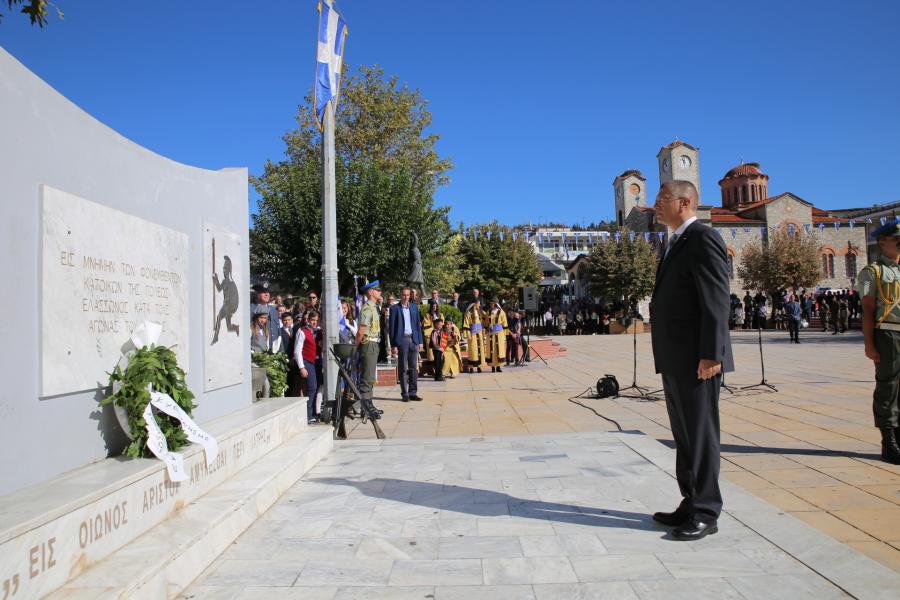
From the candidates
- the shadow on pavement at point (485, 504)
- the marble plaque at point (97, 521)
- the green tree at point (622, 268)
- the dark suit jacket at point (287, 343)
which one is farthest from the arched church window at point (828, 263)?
the marble plaque at point (97, 521)

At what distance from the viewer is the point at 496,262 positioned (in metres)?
46.3

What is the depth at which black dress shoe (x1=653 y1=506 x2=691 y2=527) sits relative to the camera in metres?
3.68

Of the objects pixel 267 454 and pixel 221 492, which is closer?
pixel 221 492

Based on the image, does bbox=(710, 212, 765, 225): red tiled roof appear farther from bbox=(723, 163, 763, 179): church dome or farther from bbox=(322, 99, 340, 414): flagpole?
bbox=(322, 99, 340, 414): flagpole

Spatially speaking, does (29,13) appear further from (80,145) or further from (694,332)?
(694,332)

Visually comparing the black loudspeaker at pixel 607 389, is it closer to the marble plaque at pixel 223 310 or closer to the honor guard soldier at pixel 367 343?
the honor guard soldier at pixel 367 343

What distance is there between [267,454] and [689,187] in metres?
3.79

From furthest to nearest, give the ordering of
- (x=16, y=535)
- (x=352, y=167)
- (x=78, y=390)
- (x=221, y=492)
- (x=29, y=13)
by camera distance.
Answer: (x=352, y=167) → (x=29, y=13) → (x=221, y=492) → (x=78, y=390) → (x=16, y=535)

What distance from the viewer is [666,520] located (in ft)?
12.4

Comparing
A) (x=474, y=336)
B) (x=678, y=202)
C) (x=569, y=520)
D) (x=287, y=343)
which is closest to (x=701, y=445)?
(x=569, y=520)

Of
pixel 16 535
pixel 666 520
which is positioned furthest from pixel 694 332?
pixel 16 535

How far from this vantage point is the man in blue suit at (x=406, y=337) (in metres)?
10.6

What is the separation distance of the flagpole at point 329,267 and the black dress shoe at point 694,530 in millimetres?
5670

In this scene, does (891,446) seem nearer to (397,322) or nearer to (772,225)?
(397,322)
